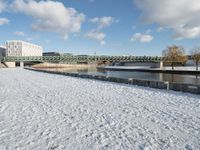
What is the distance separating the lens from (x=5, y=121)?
372 inches

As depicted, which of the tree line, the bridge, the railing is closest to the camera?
the tree line

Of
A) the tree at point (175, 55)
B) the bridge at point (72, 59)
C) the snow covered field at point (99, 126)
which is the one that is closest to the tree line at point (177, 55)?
the tree at point (175, 55)

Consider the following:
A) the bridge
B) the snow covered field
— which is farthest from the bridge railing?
the snow covered field

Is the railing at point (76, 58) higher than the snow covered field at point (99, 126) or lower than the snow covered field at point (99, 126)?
higher

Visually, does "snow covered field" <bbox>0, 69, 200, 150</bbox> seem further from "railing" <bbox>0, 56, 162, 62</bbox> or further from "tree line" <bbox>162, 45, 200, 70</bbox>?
"railing" <bbox>0, 56, 162, 62</bbox>

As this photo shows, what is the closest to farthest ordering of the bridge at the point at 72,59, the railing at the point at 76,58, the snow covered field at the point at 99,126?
the snow covered field at the point at 99,126 → the bridge at the point at 72,59 → the railing at the point at 76,58

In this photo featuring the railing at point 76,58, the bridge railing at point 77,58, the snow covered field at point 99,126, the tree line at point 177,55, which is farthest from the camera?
the bridge railing at point 77,58

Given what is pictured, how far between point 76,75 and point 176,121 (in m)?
31.4

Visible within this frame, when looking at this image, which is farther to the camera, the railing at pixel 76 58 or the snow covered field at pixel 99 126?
the railing at pixel 76 58

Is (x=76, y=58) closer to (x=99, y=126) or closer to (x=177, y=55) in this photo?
(x=177, y=55)

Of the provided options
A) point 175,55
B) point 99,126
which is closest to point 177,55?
point 175,55

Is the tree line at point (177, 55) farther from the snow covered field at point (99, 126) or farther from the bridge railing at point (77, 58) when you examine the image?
the snow covered field at point (99, 126)

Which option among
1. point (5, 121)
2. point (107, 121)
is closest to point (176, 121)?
point (107, 121)

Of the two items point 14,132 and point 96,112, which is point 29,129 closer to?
point 14,132
